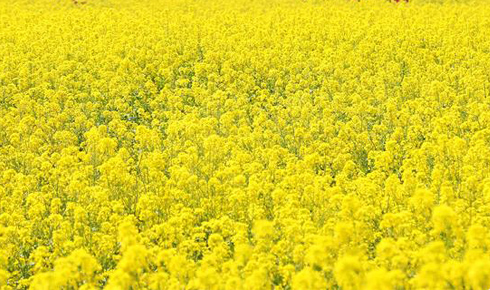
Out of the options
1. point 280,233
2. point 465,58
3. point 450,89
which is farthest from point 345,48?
point 280,233

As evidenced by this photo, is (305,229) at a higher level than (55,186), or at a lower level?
higher

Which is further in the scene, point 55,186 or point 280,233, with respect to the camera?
point 55,186

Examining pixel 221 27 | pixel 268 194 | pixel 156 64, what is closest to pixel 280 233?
pixel 268 194

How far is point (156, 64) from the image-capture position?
49.5 ft

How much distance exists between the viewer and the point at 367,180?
24.9ft

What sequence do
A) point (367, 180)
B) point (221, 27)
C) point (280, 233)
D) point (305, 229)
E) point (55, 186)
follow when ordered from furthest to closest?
point (221, 27) → point (55, 186) → point (367, 180) → point (280, 233) → point (305, 229)

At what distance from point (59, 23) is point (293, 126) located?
11253 mm

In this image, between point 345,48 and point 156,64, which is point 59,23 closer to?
point 156,64

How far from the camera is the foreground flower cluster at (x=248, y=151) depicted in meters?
5.66

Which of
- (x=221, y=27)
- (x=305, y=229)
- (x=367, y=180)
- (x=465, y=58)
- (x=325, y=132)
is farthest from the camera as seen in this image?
(x=221, y=27)

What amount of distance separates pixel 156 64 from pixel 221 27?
147 inches

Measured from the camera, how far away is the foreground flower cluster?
5.66 metres

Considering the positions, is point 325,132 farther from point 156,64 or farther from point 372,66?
point 156,64

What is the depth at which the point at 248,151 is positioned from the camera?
9.55 meters
